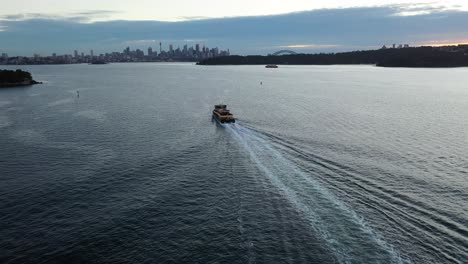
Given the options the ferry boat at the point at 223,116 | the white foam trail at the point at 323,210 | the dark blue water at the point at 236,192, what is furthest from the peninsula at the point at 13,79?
the white foam trail at the point at 323,210

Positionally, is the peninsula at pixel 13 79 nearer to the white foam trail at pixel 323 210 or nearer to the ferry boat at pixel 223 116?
the ferry boat at pixel 223 116

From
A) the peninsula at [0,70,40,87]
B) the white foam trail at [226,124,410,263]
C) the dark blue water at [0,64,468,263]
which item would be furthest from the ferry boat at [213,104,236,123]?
the peninsula at [0,70,40,87]

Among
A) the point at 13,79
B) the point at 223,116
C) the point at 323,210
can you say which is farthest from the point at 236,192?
the point at 13,79

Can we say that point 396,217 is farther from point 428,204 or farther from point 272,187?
point 272,187

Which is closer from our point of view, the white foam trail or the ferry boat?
the white foam trail

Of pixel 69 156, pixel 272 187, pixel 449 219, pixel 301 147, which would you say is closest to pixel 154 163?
pixel 69 156

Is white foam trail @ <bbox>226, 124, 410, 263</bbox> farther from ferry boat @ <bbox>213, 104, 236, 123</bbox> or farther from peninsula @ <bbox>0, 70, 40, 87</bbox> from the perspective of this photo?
peninsula @ <bbox>0, 70, 40, 87</bbox>
